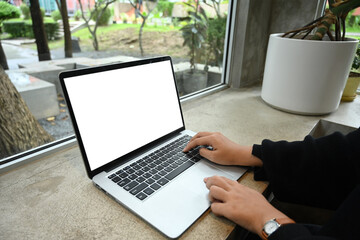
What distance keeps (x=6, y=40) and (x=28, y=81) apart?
0.69 ft

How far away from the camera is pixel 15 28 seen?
74cm

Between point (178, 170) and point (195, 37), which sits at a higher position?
point (195, 37)

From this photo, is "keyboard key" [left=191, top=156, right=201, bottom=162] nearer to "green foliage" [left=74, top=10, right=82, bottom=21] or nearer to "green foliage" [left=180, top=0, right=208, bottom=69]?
"green foliage" [left=74, top=10, right=82, bottom=21]

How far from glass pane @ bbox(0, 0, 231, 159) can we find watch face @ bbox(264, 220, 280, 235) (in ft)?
1.57

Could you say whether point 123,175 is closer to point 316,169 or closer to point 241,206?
point 241,206

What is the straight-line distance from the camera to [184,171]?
1.88ft

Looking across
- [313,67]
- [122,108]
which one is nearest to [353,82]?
[313,67]

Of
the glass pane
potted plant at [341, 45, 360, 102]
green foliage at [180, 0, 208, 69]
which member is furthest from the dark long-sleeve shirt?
green foliage at [180, 0, 208, 69]

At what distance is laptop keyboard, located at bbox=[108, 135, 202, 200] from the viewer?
50 cm

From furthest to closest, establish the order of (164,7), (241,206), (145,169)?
(164,7) < (145,169) < (241,206)

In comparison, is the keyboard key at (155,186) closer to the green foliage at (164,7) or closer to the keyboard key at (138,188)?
the keyboard key at (138,188)

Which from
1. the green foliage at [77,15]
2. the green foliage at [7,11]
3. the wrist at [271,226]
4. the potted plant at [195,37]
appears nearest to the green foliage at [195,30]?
the potted plant at [195,37]

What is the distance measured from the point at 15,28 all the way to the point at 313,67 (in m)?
1.04

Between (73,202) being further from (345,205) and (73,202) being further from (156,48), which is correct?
(156,48)
